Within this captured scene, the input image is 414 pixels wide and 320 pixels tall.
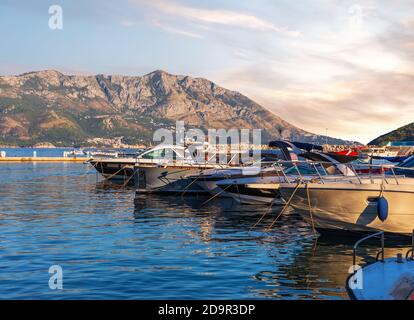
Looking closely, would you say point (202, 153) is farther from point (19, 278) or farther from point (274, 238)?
point (19, 278)

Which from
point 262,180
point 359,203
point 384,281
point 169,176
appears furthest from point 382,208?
point 169,176

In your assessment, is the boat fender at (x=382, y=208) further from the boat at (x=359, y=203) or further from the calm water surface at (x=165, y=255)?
the calm water surface at (x=165, y=255)

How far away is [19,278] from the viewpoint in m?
14.8

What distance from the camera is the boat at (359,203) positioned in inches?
762

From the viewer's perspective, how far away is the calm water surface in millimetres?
13867

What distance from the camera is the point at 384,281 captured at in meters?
10.4

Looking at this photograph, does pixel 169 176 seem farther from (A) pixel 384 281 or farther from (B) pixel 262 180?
(A) pixel 384 281

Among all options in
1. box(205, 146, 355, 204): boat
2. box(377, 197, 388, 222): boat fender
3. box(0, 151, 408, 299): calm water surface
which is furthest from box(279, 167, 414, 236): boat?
box(205, 146, 355, 204): boat

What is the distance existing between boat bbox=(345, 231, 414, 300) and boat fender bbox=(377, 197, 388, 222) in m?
7.38

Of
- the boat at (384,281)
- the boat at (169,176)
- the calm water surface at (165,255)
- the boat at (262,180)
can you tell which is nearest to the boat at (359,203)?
the calm water surface at (165,255)

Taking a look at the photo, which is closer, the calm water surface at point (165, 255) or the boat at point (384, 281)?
the boat at point (384, 281)

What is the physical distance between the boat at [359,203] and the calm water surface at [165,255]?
830 millimetres
